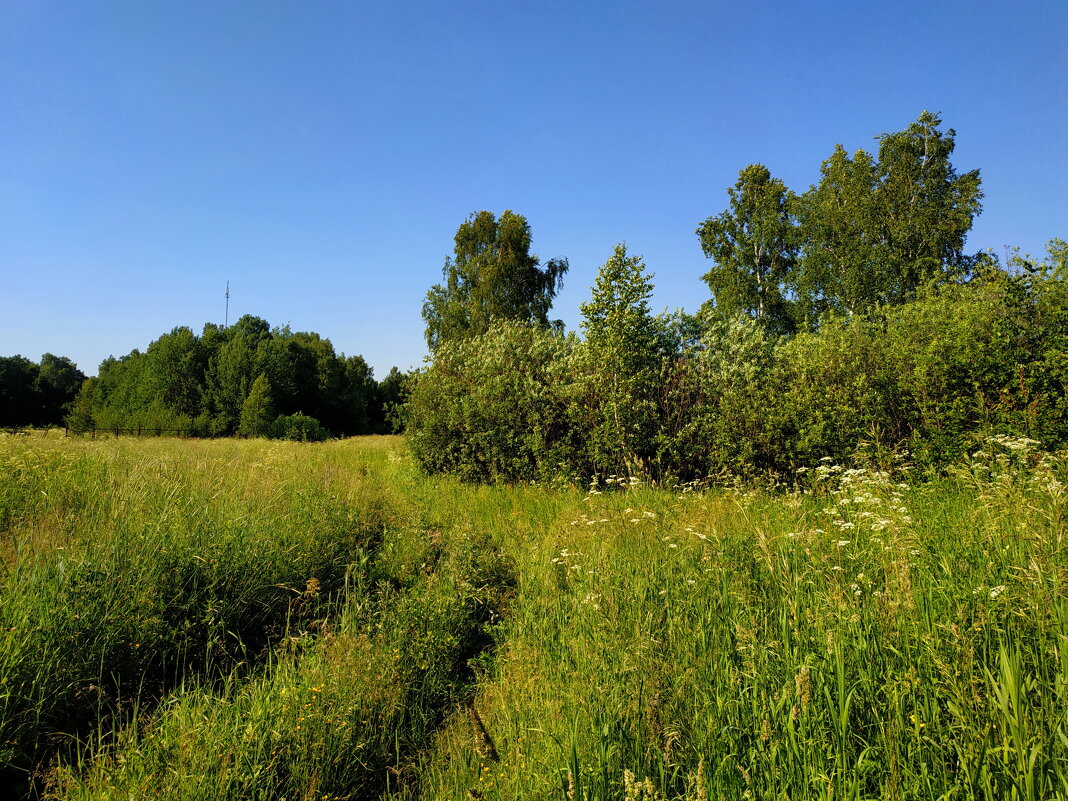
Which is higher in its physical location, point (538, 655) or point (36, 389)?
point (36, 389)

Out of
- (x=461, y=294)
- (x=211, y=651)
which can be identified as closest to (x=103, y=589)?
(x=211, y=651)

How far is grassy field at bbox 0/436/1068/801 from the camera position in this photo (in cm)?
182

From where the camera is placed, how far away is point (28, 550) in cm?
377

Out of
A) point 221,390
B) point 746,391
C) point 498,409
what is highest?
point 221,390

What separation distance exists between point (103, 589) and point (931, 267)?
2561 cm

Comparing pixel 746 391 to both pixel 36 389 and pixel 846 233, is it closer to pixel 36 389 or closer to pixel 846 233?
Answer: pixel 846 233

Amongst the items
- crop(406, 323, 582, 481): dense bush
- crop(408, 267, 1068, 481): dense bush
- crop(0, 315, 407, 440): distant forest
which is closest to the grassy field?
crop(408, 267, 1068, 481): dense bush

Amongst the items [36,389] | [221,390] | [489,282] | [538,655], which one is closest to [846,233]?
[489,282]

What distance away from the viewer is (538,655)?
3359 mm

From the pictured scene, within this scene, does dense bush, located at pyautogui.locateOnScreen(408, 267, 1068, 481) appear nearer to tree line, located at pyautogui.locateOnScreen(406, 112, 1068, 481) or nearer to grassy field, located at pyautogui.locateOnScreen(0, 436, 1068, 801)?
tree line, located at pyautogui.locateOnScreen(406, 112, 1068, 481)

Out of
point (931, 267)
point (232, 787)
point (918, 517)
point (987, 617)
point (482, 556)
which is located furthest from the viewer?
point (931, 267)

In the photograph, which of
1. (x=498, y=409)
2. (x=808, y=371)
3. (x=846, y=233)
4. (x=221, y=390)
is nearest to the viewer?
(x=808, y=371)

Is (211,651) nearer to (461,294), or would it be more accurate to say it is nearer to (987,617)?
(987,617)

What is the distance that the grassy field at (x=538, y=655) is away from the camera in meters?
1.82
